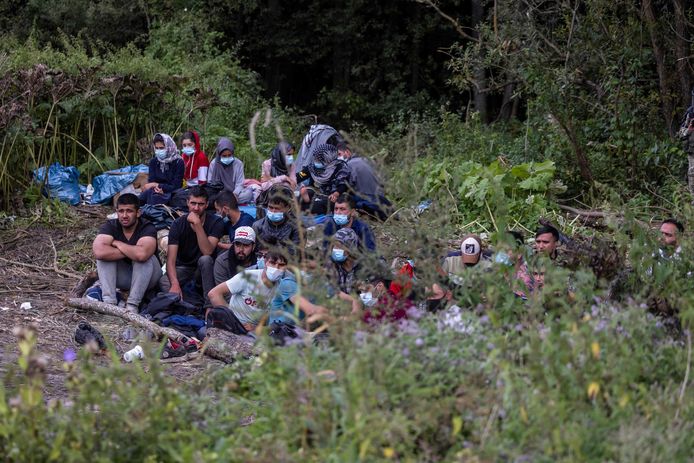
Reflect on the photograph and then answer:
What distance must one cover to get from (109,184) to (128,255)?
3838mm

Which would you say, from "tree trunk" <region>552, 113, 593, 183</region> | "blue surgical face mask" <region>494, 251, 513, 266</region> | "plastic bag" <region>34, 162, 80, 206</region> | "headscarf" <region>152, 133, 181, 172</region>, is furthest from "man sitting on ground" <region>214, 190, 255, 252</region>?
"tree trunk" <region>552, 113, 593, 183</region>

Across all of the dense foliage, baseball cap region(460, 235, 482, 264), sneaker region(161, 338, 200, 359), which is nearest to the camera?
the dense foliage

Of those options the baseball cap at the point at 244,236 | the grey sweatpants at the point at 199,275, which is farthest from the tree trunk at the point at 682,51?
the grey sweatpants at the point at 199,275

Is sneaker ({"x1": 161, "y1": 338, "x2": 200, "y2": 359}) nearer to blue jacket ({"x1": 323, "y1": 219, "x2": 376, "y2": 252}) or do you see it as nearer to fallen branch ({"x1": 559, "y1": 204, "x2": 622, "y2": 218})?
blue jacket ({"x1": 323, "y1": 219, "x2": 376, "y2": 252})

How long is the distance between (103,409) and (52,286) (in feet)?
18.4

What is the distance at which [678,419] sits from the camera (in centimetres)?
388

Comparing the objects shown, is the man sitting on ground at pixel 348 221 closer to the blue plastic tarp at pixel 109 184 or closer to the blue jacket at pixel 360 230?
the blue jacket at pixel 360 230

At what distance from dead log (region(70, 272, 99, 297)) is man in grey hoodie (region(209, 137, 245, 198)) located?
255 cm

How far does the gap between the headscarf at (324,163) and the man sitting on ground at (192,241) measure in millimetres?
2232

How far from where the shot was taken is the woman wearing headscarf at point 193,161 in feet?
38.4

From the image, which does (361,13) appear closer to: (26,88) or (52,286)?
(26,88)

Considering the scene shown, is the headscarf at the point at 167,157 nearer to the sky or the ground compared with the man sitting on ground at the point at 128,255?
nearer to the ground

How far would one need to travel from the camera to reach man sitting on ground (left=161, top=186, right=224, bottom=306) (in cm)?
900

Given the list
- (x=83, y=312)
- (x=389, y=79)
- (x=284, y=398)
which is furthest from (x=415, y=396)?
(x=389, y=79)
